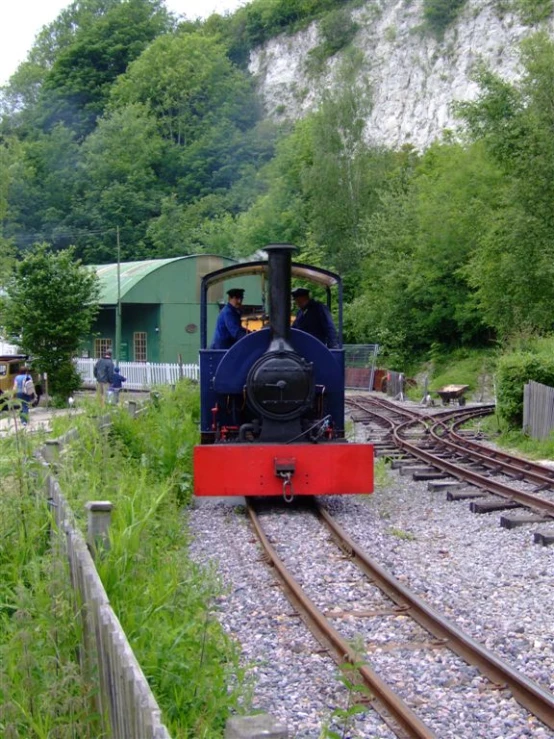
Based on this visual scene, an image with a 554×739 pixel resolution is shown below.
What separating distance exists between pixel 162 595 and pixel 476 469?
914 centimetres

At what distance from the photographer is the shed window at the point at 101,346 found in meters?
40.2

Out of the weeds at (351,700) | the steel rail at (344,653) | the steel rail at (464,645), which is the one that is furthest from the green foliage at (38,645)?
the steel rail at (464,645)

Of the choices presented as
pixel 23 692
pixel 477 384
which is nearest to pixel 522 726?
pixel 23 692

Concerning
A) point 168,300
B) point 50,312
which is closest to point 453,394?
point 50,312

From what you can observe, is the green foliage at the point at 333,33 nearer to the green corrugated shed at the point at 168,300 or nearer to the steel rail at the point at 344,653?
the green corrugated shed at the point at 168,300

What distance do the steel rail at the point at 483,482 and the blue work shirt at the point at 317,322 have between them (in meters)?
2.80

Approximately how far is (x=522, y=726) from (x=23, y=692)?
2459mm

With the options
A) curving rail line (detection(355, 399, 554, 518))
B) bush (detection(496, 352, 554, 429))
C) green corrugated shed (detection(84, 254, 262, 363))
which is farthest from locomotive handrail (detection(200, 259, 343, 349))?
green corrugated shed (detection(84, 254, 262, 363))

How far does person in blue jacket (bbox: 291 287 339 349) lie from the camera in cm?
1153

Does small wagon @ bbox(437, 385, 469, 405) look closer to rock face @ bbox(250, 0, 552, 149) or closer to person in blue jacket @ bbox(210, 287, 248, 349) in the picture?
person in blue jacket @ bbox(210, 287, 248, 349)

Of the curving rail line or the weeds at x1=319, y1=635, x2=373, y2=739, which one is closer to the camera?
the weeds at x1=319, y1=635, x2=373, y2=739

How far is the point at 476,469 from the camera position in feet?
46.1

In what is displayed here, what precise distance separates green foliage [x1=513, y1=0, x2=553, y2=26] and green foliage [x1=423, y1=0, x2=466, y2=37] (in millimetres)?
7384

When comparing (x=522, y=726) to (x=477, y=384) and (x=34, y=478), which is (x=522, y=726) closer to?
(x=34, y=478)
